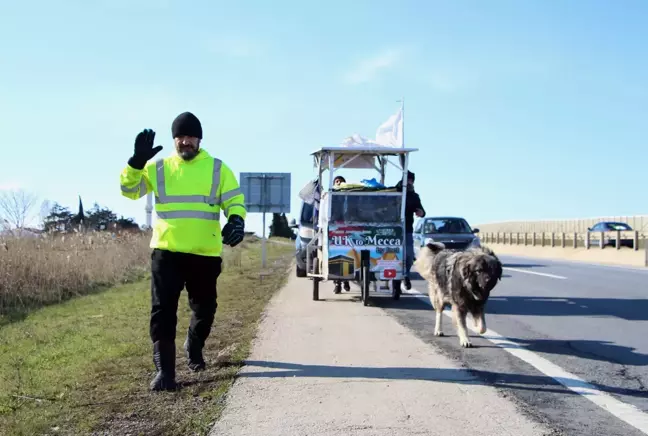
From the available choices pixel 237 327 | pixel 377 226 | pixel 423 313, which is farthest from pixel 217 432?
pixel 377 226

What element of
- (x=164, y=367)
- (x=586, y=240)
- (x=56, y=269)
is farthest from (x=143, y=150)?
(x=586, y=240)

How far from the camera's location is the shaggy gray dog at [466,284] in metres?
7.96

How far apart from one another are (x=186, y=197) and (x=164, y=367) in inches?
59.5

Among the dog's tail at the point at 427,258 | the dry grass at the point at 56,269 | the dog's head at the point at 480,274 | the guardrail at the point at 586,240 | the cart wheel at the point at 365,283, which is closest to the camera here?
the dog's head at the point at 480,274

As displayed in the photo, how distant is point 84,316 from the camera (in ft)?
37.3

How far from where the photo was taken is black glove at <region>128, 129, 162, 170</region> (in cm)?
596

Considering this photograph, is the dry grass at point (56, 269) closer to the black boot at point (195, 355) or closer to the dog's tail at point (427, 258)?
the black boot at point (195, 355)

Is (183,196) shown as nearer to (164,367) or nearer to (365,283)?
(164,367)

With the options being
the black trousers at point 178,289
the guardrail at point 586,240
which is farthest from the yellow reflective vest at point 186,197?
the guardrail at point 586,240

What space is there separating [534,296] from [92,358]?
9.63 m

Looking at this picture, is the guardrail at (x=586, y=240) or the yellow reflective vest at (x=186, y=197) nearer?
the yellow reflective vest at (x=186, y=197)

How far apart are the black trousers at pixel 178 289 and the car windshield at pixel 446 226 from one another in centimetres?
1500

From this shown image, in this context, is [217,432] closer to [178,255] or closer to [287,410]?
[287,410]

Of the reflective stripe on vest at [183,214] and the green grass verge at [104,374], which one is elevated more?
the reflective stripe on vest at [183,214]
